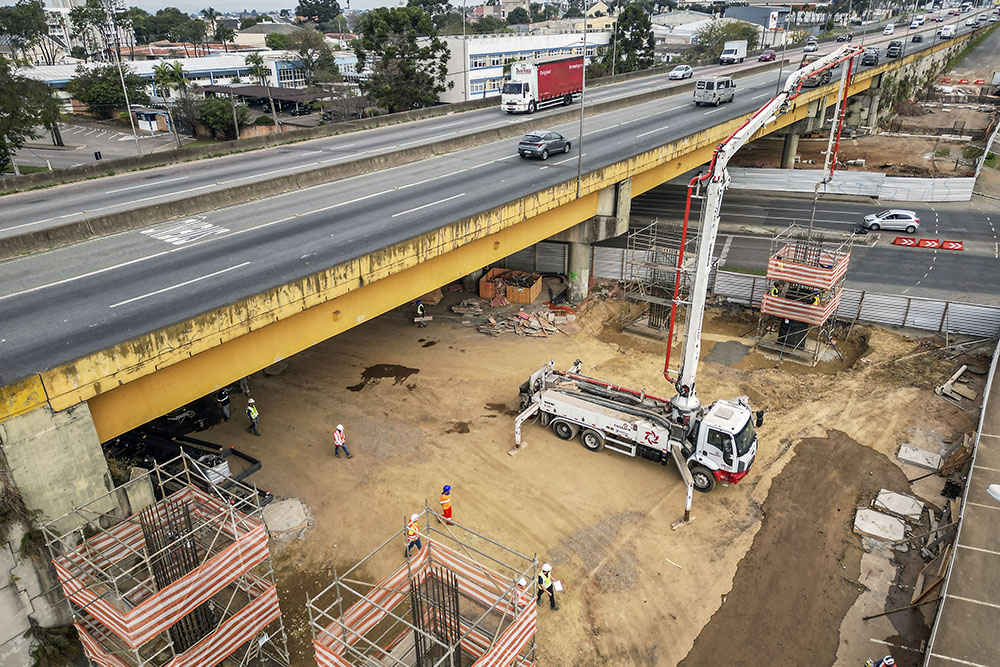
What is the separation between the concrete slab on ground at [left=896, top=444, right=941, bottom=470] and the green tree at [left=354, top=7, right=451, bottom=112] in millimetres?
62742

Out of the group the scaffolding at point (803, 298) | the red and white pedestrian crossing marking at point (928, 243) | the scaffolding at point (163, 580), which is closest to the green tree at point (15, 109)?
the scaffolding at point (163, 580)

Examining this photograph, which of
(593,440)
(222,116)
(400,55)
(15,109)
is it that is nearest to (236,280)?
(593,440)

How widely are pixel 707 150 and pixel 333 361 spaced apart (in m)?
26.2

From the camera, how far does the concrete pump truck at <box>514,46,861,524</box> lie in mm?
19266

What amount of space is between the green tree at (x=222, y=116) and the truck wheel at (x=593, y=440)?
214ft

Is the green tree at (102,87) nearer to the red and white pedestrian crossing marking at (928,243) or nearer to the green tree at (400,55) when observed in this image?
the green tree at (400,55)

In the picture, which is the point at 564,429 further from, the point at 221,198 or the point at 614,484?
the point at 221,198

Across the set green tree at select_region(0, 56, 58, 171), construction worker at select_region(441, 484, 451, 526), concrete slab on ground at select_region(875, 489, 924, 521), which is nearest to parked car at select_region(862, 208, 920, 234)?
concrete slab on ground at select_region(875, 489, 924, 521)

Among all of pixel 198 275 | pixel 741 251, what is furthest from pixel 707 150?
pixel 198 275

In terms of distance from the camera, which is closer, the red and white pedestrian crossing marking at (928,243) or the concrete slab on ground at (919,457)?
the concrete slab on ground at (919,457)

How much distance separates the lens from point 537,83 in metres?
47.8

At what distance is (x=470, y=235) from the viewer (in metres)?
22.9

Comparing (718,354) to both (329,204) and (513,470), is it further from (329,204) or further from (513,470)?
(329,204)

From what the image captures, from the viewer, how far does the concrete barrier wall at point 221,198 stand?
21062 mm
